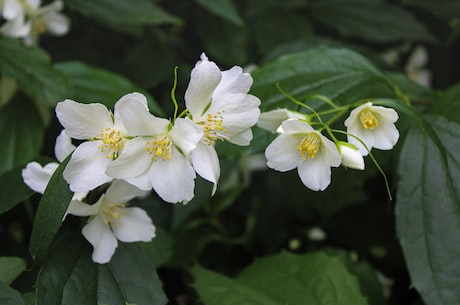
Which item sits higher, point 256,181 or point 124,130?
point 124,130

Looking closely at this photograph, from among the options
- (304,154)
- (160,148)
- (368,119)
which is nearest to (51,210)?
(160,148)

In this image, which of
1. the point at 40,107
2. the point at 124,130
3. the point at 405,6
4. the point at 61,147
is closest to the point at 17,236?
the point at 40,107

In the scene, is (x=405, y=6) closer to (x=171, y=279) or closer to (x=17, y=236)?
(x=171, y=279)

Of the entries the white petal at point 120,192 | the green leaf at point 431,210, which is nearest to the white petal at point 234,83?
the white petal at point 120,192

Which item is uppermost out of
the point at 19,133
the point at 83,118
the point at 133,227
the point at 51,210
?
the point at 83,118

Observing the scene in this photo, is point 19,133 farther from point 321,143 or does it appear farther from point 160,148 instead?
point 321,143

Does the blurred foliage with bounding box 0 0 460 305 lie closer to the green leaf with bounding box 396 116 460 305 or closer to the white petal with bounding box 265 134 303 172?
the green leaf with bounding box 396 116 460 305

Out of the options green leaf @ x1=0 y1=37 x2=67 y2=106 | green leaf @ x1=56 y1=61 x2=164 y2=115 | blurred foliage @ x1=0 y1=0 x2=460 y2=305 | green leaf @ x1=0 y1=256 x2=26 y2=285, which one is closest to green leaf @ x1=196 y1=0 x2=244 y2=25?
blurred foliage @ x1=0 y1=0 x2=460 y2=305
